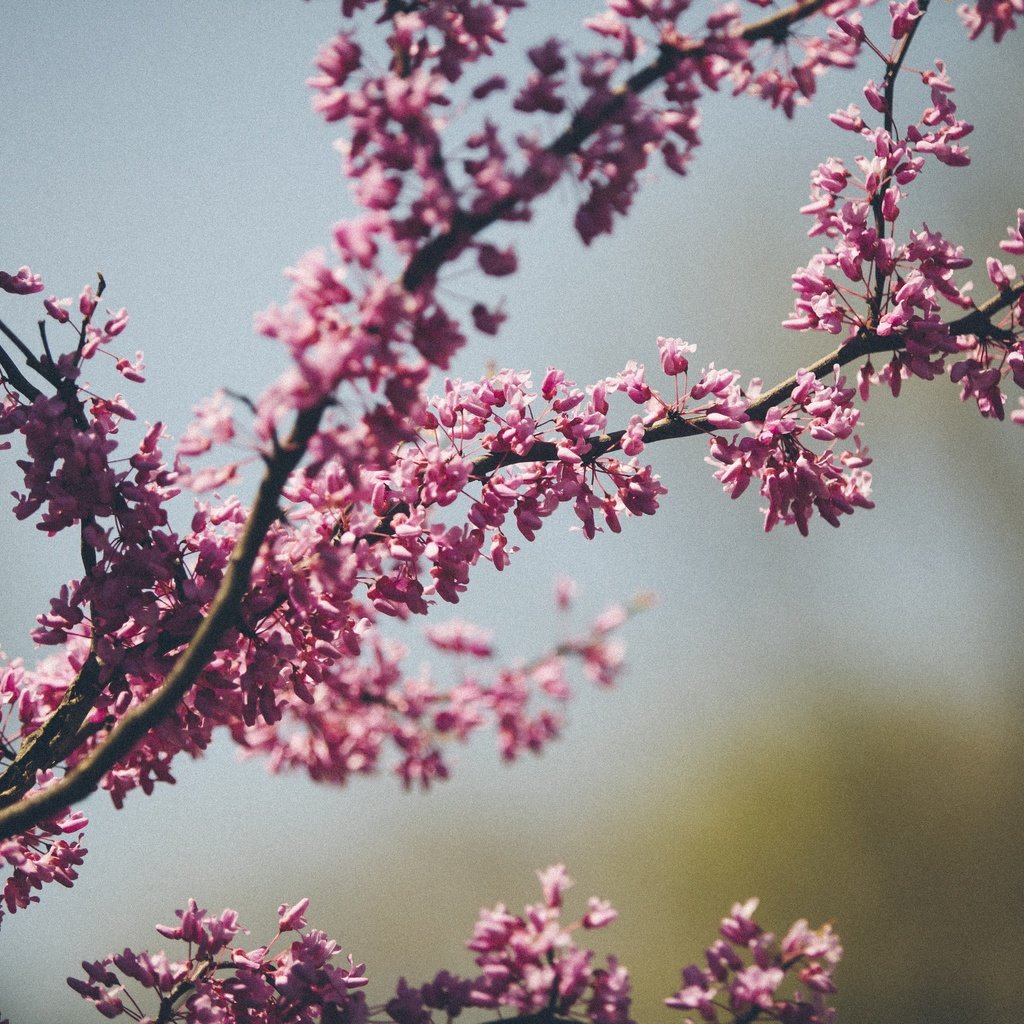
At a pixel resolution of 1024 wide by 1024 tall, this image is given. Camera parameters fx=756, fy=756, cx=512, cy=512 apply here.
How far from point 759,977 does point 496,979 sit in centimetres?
58

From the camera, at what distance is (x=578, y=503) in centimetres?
206

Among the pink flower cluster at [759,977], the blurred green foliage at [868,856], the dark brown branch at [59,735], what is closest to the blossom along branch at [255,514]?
the dark brown branch at [59,735]

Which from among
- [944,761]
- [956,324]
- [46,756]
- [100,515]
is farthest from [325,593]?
[944,761]

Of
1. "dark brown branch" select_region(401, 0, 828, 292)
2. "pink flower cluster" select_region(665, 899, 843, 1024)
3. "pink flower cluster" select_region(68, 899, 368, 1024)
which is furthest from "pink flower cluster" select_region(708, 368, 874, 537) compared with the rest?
"pink flower cluster" select_region(68, 899, 368, 1024)

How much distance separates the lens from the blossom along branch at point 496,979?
1.65 m

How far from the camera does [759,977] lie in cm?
168

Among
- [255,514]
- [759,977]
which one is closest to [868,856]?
[759,977]

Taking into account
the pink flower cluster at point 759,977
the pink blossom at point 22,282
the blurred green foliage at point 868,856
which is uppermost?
the blurred green foliage at point 868,856

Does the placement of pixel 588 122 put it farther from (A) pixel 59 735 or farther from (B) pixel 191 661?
(A) pixel 59 735

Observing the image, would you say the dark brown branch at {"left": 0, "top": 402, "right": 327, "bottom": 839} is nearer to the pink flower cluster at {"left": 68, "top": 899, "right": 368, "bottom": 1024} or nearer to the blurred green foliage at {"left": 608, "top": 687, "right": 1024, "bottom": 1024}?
the pink flower cluster at {"left": 68, "top": 899, "right": 368, "bottom": 1024}

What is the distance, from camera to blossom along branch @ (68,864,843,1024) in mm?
1646

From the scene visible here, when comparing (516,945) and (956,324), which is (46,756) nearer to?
(516,945)

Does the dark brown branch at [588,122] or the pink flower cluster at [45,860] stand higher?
the dark brown branch at [588,122]

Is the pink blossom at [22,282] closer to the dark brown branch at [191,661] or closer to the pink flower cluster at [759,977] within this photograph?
the dark brown branch at [191,661]
